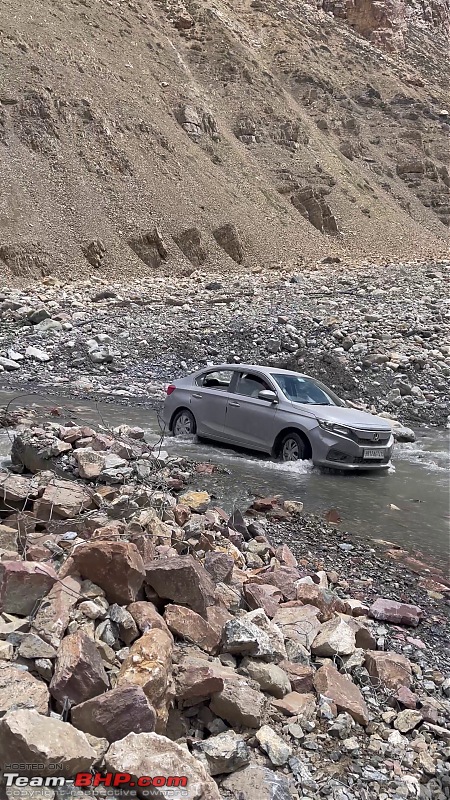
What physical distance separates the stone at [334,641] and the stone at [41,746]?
193 cm

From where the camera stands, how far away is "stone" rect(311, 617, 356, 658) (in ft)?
14.6

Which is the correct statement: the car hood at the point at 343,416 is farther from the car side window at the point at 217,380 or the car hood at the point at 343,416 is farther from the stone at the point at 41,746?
the stone at the point at 41,746

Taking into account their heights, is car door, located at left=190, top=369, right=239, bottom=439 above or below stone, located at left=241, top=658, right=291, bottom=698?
above

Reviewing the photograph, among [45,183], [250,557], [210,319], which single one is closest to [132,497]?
[250,557]

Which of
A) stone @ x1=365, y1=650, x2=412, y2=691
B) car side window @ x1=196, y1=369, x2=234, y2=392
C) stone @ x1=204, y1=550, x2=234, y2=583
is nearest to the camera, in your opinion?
stone @ x1=365, y1=650, x2=412, y2=691

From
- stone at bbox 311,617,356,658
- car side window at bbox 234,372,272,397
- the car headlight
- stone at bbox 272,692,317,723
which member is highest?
car side window at bbox 234,372,272,397

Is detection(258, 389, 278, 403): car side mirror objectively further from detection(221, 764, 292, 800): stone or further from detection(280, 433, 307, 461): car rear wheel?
detection(221, 764, 292, 800): stone

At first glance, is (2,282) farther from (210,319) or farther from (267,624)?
(267,624)

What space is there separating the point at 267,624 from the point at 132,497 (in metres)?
2.03

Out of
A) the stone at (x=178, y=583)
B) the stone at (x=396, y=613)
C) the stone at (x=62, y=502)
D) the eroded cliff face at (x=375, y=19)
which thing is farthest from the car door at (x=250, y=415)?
the eroded cliff face at (x=375, y=19)

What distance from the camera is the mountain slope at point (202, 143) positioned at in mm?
34625

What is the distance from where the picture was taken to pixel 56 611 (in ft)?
12.2

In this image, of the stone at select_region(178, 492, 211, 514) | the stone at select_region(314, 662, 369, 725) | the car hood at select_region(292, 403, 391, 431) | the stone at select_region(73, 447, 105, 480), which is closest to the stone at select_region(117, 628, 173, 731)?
the stone at select_region(314, 662, 369, 725)

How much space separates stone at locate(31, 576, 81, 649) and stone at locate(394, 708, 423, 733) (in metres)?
1.90
